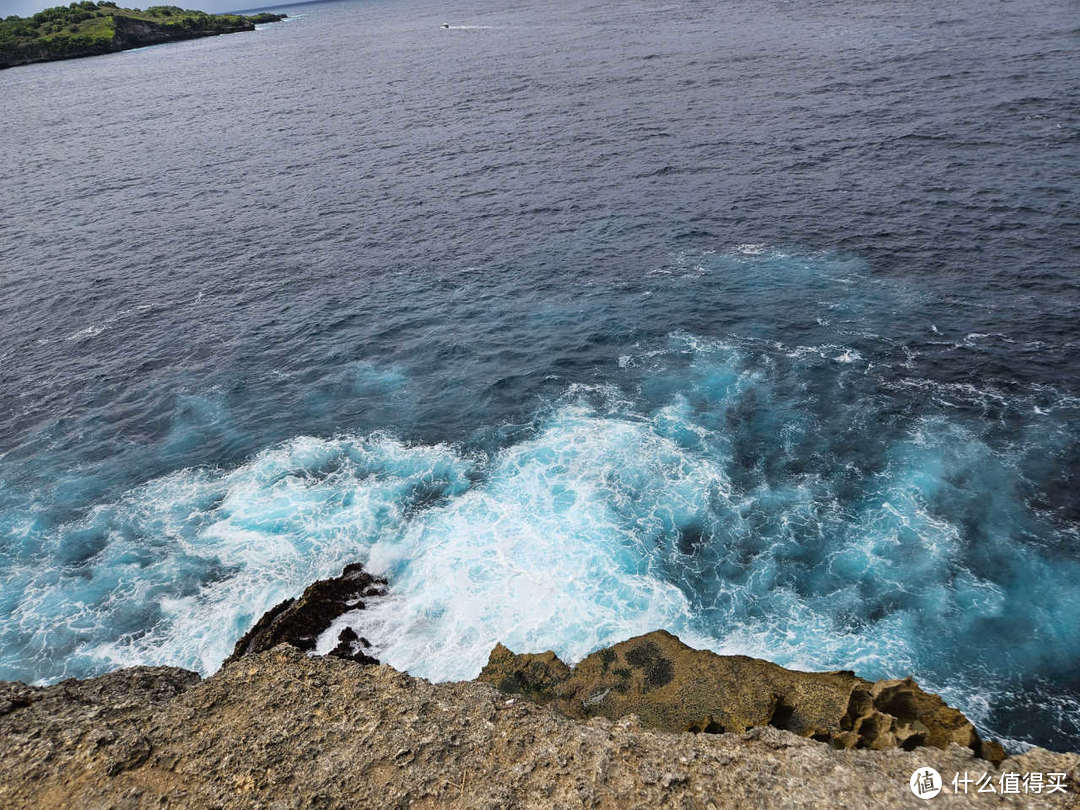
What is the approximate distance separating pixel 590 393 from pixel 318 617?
2152cm

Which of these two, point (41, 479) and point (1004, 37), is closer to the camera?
point (41, 479)

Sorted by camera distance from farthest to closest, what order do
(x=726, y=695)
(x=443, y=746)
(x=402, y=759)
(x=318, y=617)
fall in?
1. (x=318, y=617)
2. (x=726, y=695)
3. (x=443, y=746)
4. (x=402, y=759)

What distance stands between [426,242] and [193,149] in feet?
193

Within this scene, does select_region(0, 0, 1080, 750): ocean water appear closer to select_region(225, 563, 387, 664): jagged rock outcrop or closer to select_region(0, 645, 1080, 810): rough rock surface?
select_region(225, 563, 387, 664): jagged rock outcrop

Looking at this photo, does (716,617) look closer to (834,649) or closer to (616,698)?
(834,649)

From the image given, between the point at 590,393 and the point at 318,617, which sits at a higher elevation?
the point at 590,393

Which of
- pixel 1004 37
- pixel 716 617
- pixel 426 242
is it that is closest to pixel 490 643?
pixel 716 617

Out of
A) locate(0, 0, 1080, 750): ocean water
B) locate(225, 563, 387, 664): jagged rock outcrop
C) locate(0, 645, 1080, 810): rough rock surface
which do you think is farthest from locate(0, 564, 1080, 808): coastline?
locate(0, 0, 1080, 750): ocean water

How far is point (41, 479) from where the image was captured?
3947 centimetres

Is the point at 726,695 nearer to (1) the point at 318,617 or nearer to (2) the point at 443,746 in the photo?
(2) the point at 443,746

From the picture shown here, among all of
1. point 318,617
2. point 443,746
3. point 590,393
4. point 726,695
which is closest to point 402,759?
point 443,746

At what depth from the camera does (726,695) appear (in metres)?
22.5

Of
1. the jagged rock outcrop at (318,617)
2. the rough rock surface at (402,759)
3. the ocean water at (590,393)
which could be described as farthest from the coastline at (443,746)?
the ocean water at (590,393)

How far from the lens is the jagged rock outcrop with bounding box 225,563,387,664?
27.8 metres
